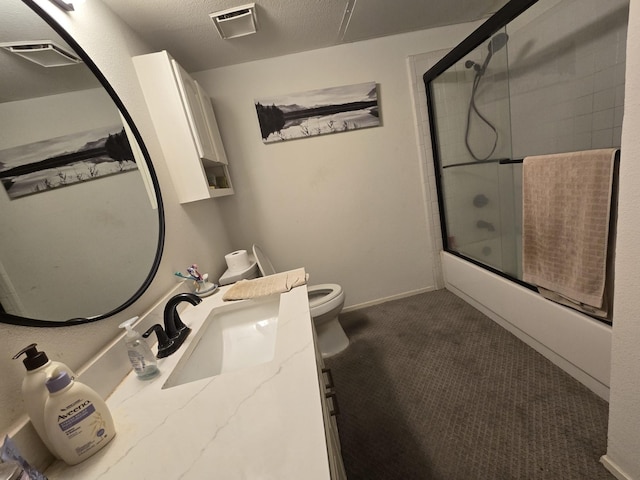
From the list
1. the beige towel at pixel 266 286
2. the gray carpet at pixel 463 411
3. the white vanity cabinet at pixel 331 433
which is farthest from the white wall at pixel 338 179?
the white vanity cabinet at pixel 331 433

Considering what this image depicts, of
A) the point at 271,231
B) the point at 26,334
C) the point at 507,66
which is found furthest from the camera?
the point at 271,231

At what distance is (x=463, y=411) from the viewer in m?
1.19

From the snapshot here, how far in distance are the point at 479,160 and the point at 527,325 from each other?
3.67ft

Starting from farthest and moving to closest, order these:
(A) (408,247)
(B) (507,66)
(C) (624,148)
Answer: (A) (408,247)
(B) (507,66)
(C) (624,148)

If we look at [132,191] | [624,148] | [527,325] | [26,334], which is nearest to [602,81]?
[624,148]

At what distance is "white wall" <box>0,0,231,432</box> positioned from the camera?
510 mm

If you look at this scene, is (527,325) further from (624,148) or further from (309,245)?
(309,245)

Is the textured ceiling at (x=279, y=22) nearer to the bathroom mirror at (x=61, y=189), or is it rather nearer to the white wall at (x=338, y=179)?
the white wall at (x=338, y=179)

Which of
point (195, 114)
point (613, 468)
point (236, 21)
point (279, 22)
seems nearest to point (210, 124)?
point (195, 114)

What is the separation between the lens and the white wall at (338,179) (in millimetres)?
1894

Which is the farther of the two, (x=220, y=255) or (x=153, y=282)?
(x=220, y=255)

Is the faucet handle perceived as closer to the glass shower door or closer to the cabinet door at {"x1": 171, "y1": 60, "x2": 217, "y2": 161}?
the cabinet door at {"x1": 171, "y1": 60, "x2": 217, "y2": 161}

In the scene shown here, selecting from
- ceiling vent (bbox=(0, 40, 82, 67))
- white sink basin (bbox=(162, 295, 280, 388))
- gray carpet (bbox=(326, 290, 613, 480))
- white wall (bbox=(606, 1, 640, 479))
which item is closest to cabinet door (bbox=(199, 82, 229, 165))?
ceiling vent (bbox=(0, 40, 82, 67))

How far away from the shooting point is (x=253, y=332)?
1002 mm
